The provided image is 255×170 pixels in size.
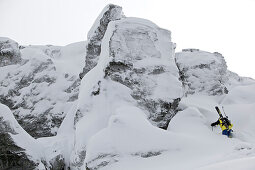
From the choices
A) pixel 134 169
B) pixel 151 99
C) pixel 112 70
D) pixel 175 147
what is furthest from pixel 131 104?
pixel 134 169

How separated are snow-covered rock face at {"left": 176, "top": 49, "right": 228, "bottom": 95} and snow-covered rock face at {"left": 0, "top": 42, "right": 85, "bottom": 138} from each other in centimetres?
1280

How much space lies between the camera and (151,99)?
13.5 meters

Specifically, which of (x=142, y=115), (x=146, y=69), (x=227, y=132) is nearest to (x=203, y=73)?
(x=146, y=69)

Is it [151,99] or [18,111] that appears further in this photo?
[18,111]

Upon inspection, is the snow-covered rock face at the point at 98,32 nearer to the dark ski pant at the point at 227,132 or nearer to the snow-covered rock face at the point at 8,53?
the dark ski pant at the point at 227,132

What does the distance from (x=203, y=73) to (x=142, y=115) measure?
10.9m

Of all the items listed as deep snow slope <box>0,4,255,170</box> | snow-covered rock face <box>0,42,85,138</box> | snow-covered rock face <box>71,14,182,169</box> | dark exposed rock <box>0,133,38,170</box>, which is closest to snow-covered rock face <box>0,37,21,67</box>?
snow-covered rock face <box>0,42,85,138</box>

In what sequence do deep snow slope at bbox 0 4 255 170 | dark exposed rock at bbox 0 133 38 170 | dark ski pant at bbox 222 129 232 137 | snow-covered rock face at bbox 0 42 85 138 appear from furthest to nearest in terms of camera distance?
snow-covered rock face at bbox 0 42 85 138 → dark exposed rock at bbox 0 133 38 170 → dark ski pant at bbox 222 129 232 137 → deep snow slope at bbox 0 4 255 170

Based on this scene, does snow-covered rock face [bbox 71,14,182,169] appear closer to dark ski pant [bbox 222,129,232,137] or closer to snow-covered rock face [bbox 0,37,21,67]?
dark ski pant [bbox 222,129,232,137]

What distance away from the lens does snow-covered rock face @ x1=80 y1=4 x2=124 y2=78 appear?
20.4 m

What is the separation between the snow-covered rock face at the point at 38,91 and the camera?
26141 mm

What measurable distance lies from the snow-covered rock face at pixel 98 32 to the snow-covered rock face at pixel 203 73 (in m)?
7.20

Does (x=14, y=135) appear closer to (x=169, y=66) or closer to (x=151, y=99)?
(x=151, y=99)

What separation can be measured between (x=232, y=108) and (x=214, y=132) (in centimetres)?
429
